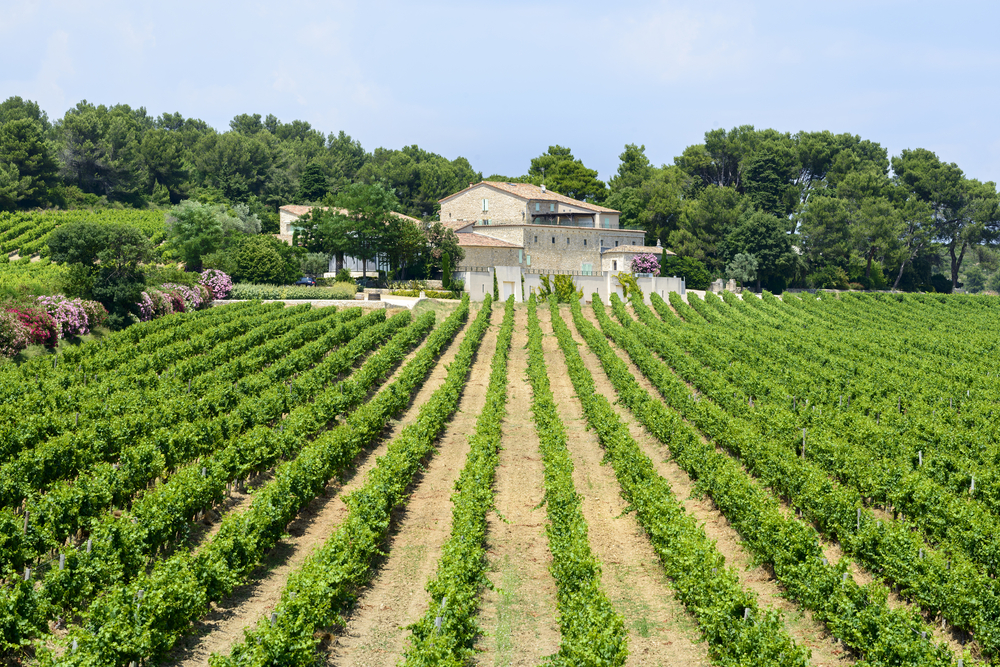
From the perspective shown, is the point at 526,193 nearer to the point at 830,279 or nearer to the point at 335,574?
the point at 830,279

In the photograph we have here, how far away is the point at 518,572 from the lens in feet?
50.1

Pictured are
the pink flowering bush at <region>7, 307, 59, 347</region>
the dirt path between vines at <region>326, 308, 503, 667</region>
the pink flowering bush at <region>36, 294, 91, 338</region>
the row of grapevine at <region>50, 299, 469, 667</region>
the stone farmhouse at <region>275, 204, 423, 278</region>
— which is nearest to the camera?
the row of grapevine at <region>50, 299, 469, 667</region>

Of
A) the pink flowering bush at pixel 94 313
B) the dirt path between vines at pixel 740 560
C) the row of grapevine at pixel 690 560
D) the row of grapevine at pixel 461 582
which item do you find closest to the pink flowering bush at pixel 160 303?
the pink flowering bush at pixel 94 313

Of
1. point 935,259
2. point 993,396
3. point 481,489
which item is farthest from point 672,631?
point 935,259

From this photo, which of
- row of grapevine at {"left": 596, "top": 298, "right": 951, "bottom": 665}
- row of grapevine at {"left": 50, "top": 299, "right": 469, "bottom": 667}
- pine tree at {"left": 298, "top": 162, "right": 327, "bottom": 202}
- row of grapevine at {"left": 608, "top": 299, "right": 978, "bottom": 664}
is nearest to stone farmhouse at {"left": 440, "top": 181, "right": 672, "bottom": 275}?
pine tree at {"left": 298, "top": 162, "right": 327, "bottom": 202}

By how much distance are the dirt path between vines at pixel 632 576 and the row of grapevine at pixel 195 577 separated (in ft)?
20.2

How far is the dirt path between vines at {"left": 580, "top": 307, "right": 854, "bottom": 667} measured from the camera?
12.5 metres

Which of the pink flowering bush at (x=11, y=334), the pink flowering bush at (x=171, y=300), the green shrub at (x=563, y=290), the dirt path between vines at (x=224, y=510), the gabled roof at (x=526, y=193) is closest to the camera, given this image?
the dirt path between vines at (x=224, y=510)

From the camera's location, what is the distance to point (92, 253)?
39.3 metres

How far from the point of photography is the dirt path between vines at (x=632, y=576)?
12531 millimetres

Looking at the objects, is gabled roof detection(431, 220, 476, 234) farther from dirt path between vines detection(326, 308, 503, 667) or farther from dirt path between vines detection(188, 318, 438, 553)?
dirt path between vines detection(188, 318, 438, 553)

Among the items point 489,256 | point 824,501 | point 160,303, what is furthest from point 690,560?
point 489,256

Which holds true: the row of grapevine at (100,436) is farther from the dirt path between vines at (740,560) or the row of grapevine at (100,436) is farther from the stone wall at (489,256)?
the stone wall at (489,256)

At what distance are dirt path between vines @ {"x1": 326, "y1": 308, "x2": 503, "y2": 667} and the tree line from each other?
140 feet
